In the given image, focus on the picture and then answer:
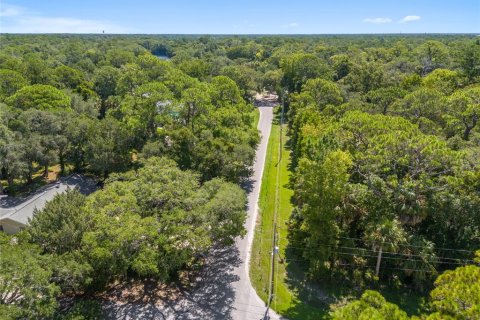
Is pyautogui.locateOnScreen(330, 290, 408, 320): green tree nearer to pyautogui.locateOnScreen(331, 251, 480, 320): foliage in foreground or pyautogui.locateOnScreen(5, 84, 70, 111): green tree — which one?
pyautogui.locateOnScreen(331, 251, 480, 320): foliage in foreground

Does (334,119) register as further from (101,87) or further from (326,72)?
(101,87)

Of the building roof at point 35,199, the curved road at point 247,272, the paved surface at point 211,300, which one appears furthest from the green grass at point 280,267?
the building roof at point 35,199

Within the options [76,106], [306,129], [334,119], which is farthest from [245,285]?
[76,106]

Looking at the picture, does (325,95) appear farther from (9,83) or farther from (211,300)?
(9,83)

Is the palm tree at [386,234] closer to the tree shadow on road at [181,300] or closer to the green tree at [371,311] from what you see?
the tree shadow on road at [181,300]

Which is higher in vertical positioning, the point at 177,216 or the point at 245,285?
the point at 177,216

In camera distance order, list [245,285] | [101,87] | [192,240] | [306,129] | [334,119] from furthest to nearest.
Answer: [101,87], [334,119], [306,129], [245,285], [192,240]
